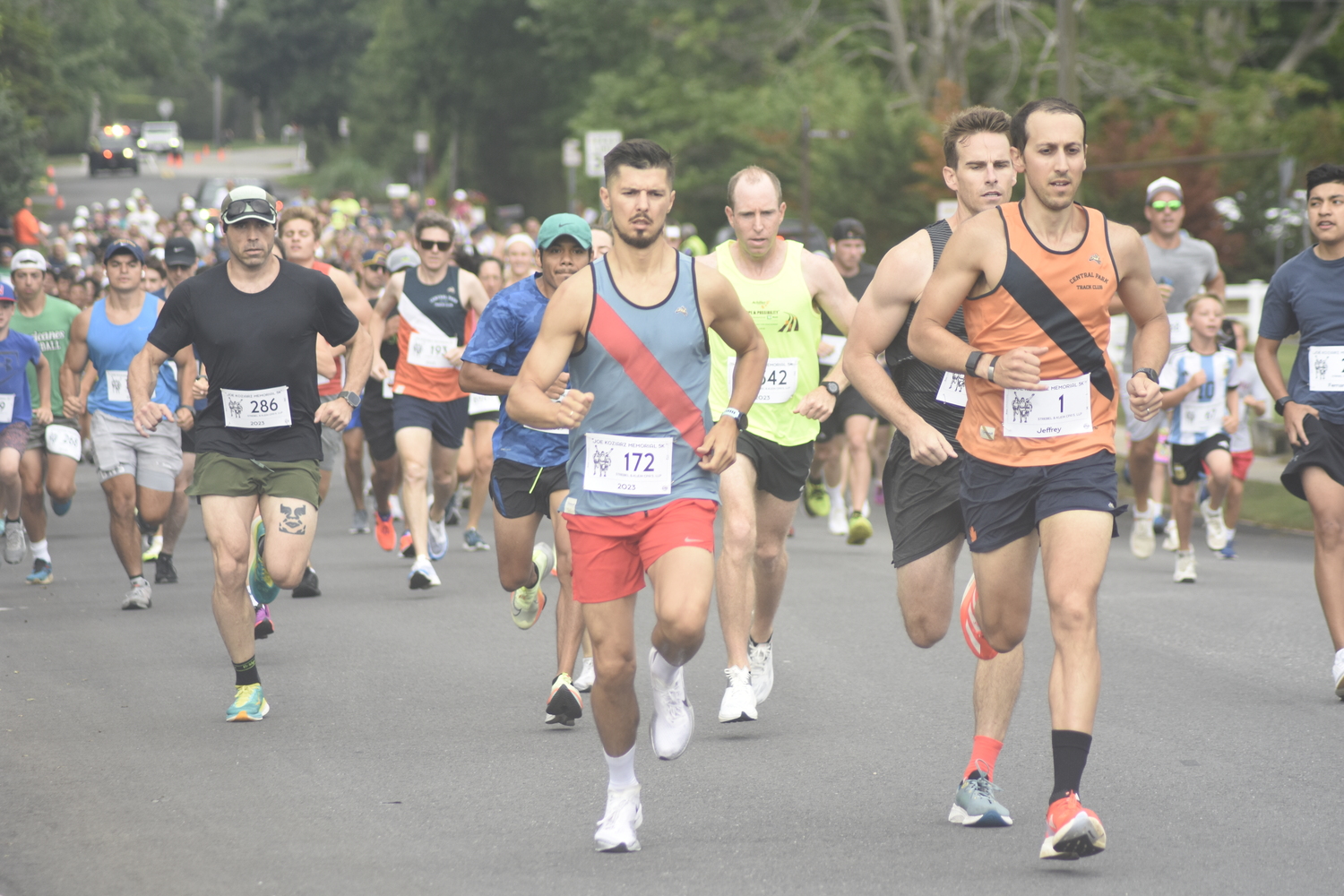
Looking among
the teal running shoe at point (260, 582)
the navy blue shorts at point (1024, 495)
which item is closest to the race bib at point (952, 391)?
the navy blue shorts at point (1024, 495)

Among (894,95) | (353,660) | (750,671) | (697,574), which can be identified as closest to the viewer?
(697,574)

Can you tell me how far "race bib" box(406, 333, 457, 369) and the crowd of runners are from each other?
0.03 meters

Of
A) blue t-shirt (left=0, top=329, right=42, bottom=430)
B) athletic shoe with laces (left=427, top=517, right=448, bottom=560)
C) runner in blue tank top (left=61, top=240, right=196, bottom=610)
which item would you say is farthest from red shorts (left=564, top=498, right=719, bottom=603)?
blue t-shirt (left=0, top=329, right=42, bottom=430)

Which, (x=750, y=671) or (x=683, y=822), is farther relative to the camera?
(x=750, y=671)

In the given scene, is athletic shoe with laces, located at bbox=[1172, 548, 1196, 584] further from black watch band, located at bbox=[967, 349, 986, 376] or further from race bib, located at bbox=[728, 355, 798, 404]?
black watch band, located at bbox=[967, 349, 986, 376]

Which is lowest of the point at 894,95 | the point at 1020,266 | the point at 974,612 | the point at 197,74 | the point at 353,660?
the point at 353,660

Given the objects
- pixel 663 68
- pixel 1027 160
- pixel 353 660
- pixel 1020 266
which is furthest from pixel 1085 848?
pixel 663 68

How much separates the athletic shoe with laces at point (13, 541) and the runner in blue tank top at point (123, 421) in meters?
1.35

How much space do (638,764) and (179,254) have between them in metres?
6.13

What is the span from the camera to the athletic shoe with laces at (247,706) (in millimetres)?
7711

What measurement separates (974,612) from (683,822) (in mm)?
1190

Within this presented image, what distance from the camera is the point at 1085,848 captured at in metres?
5.11

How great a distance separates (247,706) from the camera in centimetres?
772

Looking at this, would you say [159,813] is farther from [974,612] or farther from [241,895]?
[974,612]
